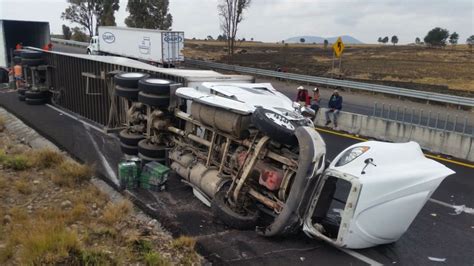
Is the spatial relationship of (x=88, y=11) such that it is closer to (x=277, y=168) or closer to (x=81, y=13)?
→ (x=81, y=13)

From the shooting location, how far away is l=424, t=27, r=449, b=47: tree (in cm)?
9512

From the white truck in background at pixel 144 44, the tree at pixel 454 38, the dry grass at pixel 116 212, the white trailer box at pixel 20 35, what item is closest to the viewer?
the dry grass at pixel 116 212

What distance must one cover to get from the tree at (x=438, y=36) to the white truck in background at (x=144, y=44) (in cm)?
7976

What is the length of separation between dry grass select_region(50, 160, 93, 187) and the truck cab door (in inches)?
203

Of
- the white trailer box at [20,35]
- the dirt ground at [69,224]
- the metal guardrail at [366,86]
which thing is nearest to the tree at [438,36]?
the metal guardrail at [366,86]

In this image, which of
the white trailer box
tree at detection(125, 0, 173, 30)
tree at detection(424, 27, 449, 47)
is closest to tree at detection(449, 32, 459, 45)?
tree at detection(424, 27, 449, 47)

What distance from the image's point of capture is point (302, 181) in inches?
248

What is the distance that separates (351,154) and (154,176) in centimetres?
422

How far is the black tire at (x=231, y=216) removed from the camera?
7168 millimetres

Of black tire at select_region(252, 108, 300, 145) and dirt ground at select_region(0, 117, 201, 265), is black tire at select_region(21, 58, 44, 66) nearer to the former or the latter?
dirt ground at select_region(0, 117, 201, 265)

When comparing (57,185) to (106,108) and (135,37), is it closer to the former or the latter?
(106,108)

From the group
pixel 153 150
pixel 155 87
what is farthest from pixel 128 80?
pixel 153 150

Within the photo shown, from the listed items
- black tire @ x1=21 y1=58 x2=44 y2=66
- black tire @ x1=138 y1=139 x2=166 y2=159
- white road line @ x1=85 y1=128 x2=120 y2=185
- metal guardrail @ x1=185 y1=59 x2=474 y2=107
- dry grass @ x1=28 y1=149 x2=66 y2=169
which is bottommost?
white road line @ x1=85 y1=128 x2=120 y2=185

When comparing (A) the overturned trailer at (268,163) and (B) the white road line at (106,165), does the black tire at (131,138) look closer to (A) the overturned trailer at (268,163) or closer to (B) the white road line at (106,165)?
(A) the overturned trailer at (268,163)
